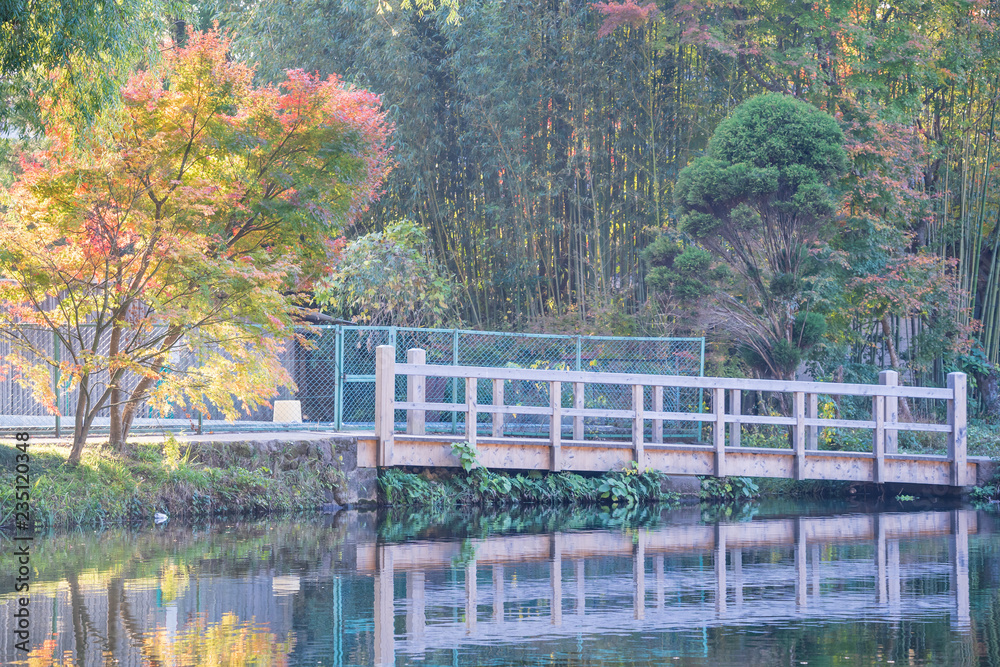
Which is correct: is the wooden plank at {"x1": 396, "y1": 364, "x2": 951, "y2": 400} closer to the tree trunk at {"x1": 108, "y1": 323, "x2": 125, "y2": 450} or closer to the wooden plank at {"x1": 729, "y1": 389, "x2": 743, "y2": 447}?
the wooden plank at {"x1": 729, "y1": 389, "x2": 743, "y2": 447}

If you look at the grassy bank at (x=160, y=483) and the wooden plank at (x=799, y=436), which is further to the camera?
the wooden plank at (x=799, y=436)

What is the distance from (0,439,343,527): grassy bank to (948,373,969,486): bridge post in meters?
8.58

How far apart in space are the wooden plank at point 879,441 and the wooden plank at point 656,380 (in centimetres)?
17

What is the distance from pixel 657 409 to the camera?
15.6 meters

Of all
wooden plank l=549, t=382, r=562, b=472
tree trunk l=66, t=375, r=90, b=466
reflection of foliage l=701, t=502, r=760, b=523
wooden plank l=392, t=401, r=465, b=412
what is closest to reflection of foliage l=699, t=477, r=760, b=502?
reflection of foliage l=701, t=502, r=760, b=523

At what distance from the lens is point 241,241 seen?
13430 millimetres

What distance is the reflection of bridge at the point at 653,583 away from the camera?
7406mm

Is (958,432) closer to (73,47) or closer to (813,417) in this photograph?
(813,417)

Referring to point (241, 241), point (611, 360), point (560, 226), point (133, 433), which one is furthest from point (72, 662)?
point (560, 226)

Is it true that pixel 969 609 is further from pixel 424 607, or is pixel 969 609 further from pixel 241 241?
pixel 241 241

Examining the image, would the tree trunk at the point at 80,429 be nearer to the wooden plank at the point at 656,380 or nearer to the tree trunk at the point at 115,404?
the tree trunk at the point at 115,404

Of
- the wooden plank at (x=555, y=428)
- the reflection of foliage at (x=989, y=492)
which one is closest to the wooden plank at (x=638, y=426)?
the wooden plank at (x=555, y=428)

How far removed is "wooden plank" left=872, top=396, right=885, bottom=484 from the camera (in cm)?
1582

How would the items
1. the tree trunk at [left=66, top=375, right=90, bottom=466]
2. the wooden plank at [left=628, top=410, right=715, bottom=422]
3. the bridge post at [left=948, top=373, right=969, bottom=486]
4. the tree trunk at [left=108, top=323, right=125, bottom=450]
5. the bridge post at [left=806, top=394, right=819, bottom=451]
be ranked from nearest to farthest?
the tree trunk at [left=66, top=375, right=90, bottom=466], the tree trunk at [left=108, top=323, right=125, bottom=450], the wooden plank at [left=628, top=410, right=715, bottom=422], the bridge post at [left=806, top=394, right=819, bottom=451], the bridge post at [left=948, top=373, right=969, bottom=486]
